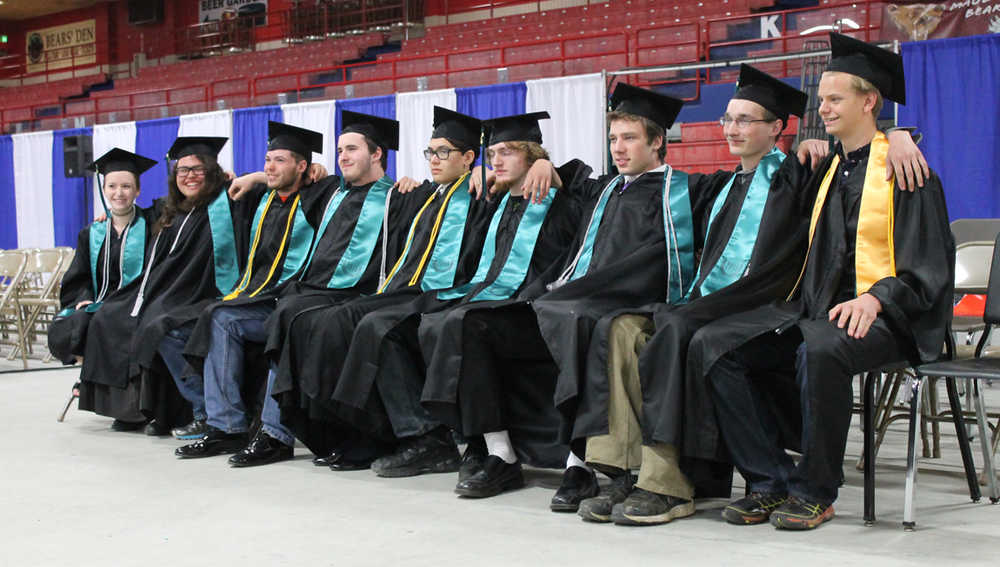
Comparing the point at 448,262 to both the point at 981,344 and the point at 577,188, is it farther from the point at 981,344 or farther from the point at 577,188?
the point at 981,344

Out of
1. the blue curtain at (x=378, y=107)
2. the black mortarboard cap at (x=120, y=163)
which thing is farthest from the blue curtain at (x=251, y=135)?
the black mortarboard cap at (x=120, y=163)

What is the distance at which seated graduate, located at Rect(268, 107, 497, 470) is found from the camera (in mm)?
4398

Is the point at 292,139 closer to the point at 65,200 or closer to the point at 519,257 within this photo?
the point at 519,257

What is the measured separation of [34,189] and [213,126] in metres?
4.14

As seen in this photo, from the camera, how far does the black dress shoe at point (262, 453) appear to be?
454 cm

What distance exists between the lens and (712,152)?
10.4 m

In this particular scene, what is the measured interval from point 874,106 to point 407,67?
13049mm

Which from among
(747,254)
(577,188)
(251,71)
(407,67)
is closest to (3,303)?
(577,188)

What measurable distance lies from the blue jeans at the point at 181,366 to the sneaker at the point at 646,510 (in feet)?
8.17

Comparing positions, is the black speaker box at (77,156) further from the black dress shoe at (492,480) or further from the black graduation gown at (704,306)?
the black graduation gown at (704,306)

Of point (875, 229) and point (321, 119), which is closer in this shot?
point (875, 229)

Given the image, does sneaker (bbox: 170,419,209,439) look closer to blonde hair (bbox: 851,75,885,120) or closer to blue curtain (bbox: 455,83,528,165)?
blonde hair (bbox: 851,75,885,120)

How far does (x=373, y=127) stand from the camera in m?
5.05

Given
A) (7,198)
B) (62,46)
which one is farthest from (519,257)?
(62,46)
